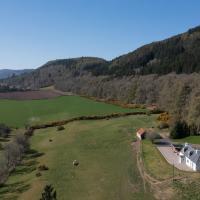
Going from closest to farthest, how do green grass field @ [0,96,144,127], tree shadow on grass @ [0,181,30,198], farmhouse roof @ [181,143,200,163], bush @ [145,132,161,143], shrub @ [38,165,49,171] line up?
1. farmhouse roof @ [181,143,200,163]
2. tree shadow on grass @ [0,181,30,198]
3. shrub @ [38,165,49,171]
4. bush @ [145,132,161,143]
5. green grass field @ [0,96,144,127]

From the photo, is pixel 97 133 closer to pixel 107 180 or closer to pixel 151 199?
pixel 107 180

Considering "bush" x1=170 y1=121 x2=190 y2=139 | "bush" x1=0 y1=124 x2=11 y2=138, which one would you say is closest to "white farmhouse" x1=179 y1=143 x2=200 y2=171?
"bush" x1=170 y1=121 x2=190 y2=139

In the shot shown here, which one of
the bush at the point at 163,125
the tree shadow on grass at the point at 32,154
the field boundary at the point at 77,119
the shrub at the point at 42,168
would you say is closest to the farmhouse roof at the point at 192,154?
the shrub at the point at 42,168

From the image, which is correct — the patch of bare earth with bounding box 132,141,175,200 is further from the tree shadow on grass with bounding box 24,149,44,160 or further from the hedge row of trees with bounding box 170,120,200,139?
the tree shadow on grass with bounding box 24,149,44,160

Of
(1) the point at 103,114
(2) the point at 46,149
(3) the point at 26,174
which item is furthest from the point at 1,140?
(1) the point at 103,114

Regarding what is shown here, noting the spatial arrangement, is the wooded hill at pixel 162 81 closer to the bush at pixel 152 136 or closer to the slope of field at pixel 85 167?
the bush at pixel 152 136
